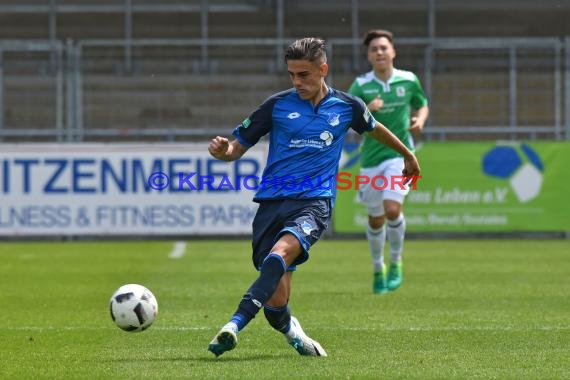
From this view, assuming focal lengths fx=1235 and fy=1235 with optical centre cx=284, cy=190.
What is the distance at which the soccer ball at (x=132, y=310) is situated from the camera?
7398 mm

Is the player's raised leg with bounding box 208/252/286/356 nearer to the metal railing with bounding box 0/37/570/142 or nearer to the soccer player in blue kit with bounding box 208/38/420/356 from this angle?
the soccer player in blue kit with bounding box 208/38/420/356

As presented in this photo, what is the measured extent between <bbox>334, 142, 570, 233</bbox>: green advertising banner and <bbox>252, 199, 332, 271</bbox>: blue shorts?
13230mm

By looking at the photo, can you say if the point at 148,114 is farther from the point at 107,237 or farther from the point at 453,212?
the point at 453,212

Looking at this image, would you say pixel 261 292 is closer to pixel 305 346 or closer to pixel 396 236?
pixel 305 346

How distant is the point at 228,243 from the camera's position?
2014 cm

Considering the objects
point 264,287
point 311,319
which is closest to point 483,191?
point 311,319

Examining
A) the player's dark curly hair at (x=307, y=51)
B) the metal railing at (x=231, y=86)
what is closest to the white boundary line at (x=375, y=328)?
the player's dark curly hair at (x=307, y=51)

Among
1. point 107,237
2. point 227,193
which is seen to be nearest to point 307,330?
point 227,193

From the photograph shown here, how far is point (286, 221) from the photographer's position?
7.05 metres

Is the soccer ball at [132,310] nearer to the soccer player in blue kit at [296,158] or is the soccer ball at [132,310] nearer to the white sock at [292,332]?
the soccer player in blue kit at [296,158]

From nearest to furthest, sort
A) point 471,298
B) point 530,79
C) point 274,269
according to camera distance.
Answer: point 274,269 → point 471,298 → point 530,79

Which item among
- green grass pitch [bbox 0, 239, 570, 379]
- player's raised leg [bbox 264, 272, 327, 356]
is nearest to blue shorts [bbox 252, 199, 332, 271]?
player's raised leg [bbox 264, 272, 327, 356]

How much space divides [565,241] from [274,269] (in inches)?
567

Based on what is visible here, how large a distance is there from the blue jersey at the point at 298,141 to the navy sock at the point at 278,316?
641 millimetres
